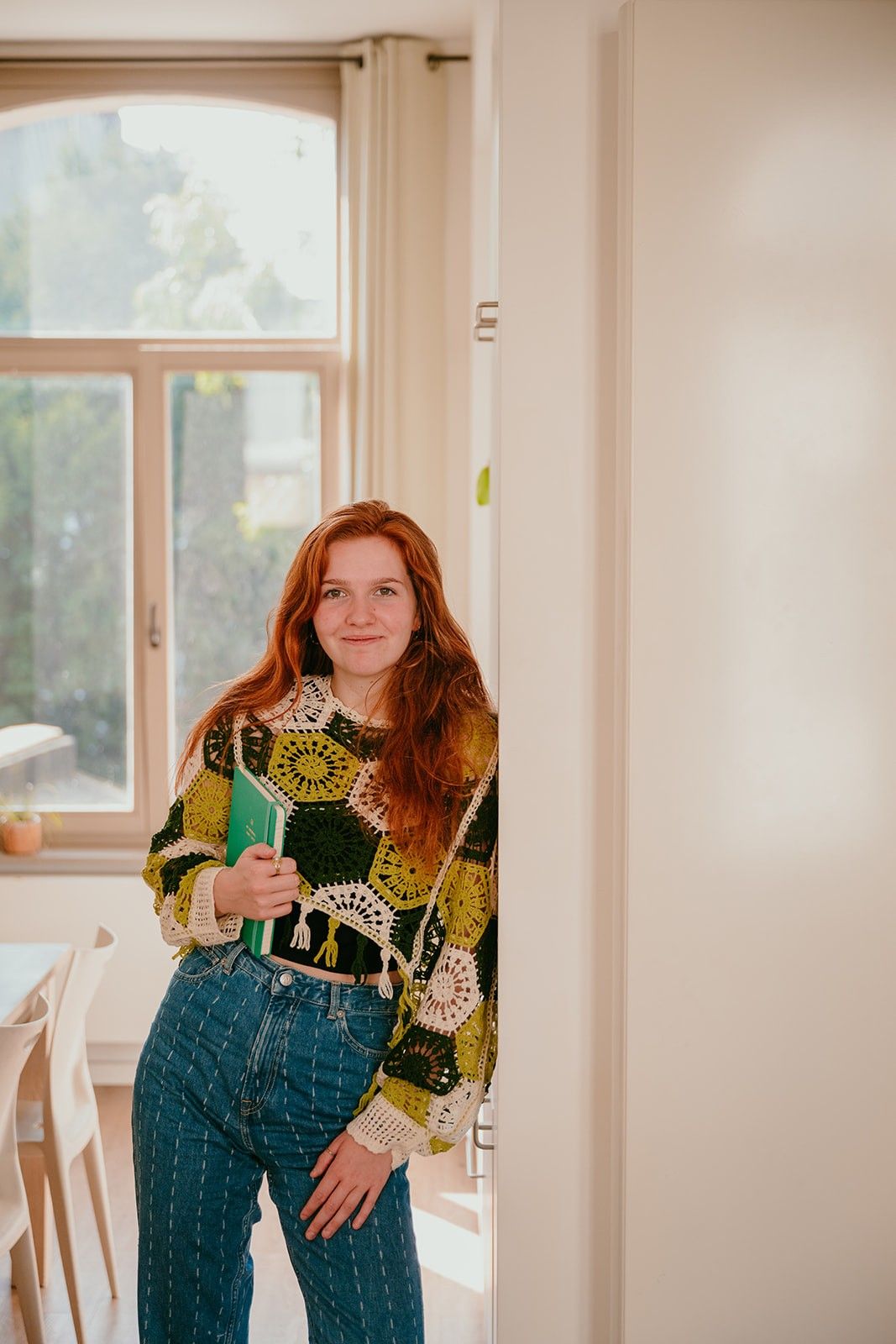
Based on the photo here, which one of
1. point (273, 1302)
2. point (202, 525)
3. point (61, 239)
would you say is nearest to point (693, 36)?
point (273, 1302)

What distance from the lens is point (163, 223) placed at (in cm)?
356

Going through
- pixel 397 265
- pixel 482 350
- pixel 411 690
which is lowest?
pixel 411 690

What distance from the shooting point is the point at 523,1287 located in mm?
1289

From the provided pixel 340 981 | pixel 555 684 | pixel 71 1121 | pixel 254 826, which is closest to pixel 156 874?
pixel 254 826

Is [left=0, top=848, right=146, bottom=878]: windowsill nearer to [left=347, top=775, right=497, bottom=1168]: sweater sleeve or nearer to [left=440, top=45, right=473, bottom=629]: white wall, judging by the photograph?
[left=440, top=45, right=473, bottom=629]: white wall

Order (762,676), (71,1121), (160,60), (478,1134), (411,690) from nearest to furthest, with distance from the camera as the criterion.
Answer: (762,676)
(411,690)
(478,1134)
(71,1121)
(160,60)

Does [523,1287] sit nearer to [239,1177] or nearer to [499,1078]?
[499,1078]

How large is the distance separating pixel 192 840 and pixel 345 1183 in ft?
1.50

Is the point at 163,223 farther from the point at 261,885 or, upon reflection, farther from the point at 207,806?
the point at 261,885

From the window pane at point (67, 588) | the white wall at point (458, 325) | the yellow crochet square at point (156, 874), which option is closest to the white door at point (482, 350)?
the white wall at point (458, 325)

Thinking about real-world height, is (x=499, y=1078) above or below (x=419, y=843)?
below

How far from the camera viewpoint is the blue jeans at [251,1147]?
134 cm

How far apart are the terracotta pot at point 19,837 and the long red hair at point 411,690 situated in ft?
7.34

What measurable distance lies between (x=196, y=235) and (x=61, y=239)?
0.42m
